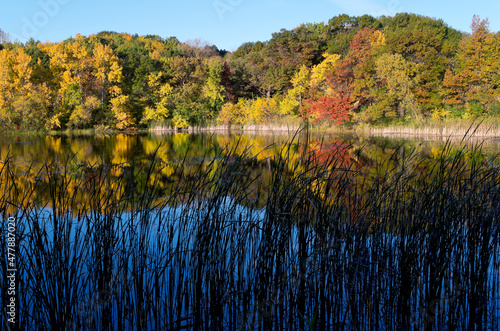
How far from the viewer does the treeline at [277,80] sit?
21.4m

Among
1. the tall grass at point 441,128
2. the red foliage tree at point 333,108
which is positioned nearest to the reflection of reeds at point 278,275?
the tall grass at point 441,128

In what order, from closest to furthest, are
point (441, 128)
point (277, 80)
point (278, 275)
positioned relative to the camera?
point (278, 275) → point (441, 128) → point (277, 80)

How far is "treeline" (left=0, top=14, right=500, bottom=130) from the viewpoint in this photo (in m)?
21.4

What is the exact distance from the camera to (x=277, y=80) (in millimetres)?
28359

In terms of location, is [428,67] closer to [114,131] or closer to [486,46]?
[486,46]

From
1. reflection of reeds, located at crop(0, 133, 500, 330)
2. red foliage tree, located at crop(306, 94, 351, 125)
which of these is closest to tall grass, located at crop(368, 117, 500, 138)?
red foliage tree, located at crop(306, 94, 351, 125)

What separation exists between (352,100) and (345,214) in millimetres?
21016

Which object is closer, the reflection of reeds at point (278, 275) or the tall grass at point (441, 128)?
the reflection of reeds at point (278, 275)

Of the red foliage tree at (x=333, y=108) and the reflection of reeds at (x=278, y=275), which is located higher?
the red foliage tree at (x=333, y=108)

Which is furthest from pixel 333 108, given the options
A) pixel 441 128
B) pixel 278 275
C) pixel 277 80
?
pixel 278 275

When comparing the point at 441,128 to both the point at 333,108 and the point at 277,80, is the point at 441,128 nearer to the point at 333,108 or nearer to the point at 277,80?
the point at 333,108

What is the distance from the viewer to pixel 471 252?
2.66 metres

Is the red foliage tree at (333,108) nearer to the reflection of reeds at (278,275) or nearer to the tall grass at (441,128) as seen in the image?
the tall grass at (441,128)

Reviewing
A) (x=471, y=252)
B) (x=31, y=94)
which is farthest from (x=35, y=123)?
(x=471, y=252)
